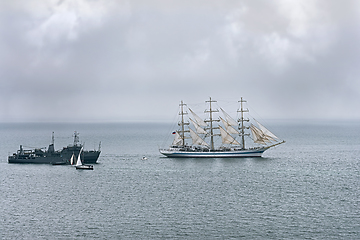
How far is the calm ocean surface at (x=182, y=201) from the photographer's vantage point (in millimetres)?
56497

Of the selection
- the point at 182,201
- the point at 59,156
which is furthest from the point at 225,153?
the point at 182,201

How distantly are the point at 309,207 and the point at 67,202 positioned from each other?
1516 inches

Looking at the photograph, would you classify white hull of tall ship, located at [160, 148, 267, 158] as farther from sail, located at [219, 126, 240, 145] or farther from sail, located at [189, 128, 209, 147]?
sail, located at [219, 126, 240, 145]

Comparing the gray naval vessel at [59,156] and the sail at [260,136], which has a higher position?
the sail at [260,136]

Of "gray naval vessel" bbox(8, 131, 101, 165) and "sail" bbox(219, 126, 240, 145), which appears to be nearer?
"gray naval vessel" bbox(8, 131, 101, 165)

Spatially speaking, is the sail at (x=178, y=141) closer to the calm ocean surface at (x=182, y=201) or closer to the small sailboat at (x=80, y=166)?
the calm ocean surface at (x=182, y=201)

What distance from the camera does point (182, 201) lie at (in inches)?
2810

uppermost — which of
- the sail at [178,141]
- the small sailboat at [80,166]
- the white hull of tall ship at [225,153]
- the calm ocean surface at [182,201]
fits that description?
the sail at [178,141]

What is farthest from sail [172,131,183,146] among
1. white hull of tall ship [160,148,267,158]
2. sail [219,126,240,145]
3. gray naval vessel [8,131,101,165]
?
gray naval vessel [8,131,101,165]

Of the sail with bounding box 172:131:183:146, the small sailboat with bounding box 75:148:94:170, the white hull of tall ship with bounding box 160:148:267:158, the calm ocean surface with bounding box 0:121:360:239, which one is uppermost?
the sail with bounding box 172:131:183:146

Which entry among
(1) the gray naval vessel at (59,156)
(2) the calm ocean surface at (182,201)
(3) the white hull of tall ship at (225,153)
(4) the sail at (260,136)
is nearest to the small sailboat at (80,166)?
(2) the calm ocean surface at (182,201)

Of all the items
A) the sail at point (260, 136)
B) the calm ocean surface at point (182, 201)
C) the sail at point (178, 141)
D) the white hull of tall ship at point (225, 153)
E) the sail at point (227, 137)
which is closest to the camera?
the calm ocean surface at point (182, 201)

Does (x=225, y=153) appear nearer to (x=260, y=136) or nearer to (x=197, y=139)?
(x=197, y=139)

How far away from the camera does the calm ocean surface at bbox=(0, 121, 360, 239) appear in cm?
5650
